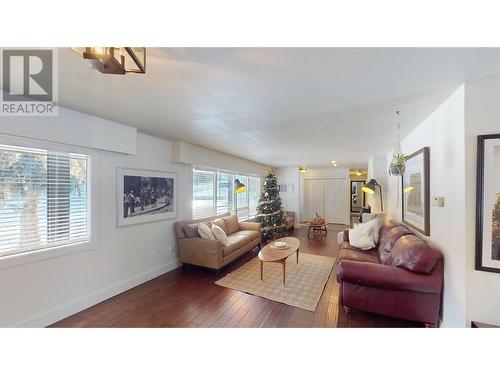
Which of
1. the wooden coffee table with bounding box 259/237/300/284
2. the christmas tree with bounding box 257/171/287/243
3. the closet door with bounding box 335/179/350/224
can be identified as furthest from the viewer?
the closet door with bounding box 335/179/350/224

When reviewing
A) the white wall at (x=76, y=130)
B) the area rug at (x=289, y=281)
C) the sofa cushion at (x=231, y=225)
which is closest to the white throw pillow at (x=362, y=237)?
the area rug at (x=289, y=281)

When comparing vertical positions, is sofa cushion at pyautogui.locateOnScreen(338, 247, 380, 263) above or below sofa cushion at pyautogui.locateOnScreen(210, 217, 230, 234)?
below

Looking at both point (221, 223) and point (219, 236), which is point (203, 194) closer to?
point (221, 223)

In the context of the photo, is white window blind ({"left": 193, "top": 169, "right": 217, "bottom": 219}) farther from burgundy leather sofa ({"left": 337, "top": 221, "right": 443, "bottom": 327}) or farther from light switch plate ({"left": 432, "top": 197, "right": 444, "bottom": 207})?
light switch plate ({"left": 432, "top": 197, "right": 444, "bottom": 207})

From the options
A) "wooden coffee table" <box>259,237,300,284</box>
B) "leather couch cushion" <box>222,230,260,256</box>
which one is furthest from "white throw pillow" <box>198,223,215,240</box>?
"wooden coffee table" <box>259,237,300,284</box>

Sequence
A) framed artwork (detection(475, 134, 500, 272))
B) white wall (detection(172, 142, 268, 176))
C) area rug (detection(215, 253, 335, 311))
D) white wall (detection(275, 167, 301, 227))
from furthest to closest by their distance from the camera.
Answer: white wall (detection(275, 167, 301, 227))
white wall (detection(172, 142, 268, 176))
area rug (detection(215, 253, 335, 311))
framed artwork (detection(475, 134, 500, 272))

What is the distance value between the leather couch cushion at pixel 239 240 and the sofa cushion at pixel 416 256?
2335mm

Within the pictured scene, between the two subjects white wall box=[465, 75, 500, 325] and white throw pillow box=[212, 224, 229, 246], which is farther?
white throw pillow box=[212, 224, 229, 246]

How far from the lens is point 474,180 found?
4.84ft

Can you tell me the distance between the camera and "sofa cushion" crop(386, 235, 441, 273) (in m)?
1.83

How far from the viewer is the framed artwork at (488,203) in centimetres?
140

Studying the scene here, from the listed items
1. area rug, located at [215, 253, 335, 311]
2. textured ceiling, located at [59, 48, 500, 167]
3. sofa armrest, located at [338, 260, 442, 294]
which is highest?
textured ceiling, located at [59, 48, 500, 167]

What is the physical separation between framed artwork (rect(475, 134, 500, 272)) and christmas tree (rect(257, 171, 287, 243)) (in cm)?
414
